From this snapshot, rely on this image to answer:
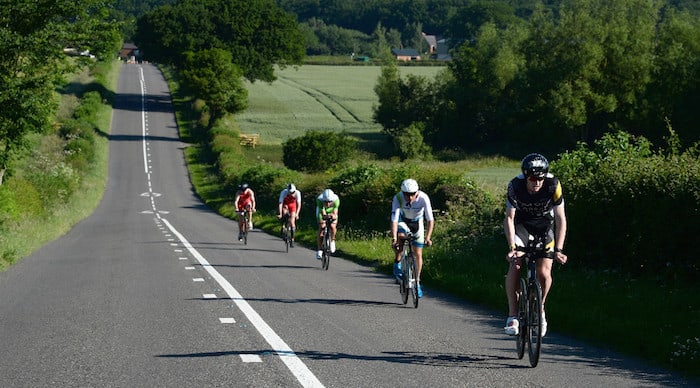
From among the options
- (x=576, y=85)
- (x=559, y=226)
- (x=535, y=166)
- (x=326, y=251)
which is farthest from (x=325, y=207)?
(x=576, y=85)

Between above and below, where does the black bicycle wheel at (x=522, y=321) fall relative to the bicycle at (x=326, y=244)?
above

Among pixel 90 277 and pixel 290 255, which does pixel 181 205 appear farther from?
pixel 90 277

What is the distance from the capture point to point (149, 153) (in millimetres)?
79062

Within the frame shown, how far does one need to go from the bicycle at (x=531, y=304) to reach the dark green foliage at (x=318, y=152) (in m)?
54.3

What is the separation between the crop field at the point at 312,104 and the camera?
3546 inches

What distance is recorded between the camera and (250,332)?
34.3 feet

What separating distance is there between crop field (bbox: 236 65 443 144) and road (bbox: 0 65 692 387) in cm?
6392

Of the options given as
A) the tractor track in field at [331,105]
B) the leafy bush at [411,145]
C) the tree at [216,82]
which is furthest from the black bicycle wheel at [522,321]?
the tractor track in field at [331,105]

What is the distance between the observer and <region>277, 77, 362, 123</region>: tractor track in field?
97088 millimetres

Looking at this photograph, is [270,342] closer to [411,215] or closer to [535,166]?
[535,166]

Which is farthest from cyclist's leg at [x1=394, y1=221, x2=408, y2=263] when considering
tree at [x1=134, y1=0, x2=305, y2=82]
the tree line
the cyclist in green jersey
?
tree at [x1=134, y1=0, x2=305, y2=82]

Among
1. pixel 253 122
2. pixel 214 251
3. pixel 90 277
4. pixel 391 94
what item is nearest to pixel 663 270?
pixel 90 277

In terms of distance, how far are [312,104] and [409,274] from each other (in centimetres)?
9390

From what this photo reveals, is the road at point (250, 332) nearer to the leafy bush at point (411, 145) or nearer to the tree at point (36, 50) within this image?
the tree at point (36, 50)
